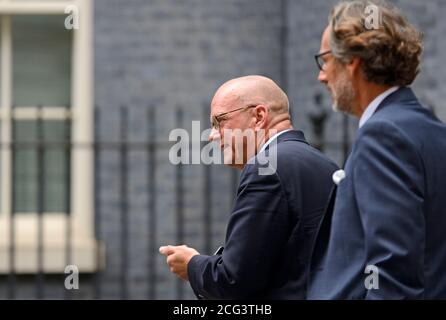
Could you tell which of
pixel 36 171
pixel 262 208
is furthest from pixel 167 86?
pixel 262 208

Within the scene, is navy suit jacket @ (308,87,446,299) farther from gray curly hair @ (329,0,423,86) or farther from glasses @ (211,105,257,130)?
glasses @ (211,105,257,130)

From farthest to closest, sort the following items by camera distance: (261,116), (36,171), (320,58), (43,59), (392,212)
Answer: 1. (43,59)
2. (36,171)
3. (261,116)
4. (320,58)
5. (392,212)

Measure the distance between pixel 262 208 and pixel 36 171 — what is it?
16.4 feet

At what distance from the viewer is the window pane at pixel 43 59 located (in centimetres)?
810

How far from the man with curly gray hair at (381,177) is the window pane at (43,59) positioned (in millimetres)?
5248

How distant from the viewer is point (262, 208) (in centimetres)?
320

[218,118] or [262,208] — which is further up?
[218,118]

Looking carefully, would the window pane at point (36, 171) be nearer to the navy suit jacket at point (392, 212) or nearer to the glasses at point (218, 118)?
the glasses at point (218, 118)

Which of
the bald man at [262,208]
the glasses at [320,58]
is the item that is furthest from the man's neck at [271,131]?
the glasses at [320,58]

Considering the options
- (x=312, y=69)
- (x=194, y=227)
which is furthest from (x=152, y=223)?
(x=312, y=69)

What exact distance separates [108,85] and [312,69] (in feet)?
4.72

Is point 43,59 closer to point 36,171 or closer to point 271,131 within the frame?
point 36,171

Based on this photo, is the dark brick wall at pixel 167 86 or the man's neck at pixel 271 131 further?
the dark brick wall at pixel 167 86

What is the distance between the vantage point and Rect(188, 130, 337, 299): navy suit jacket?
3.17m
